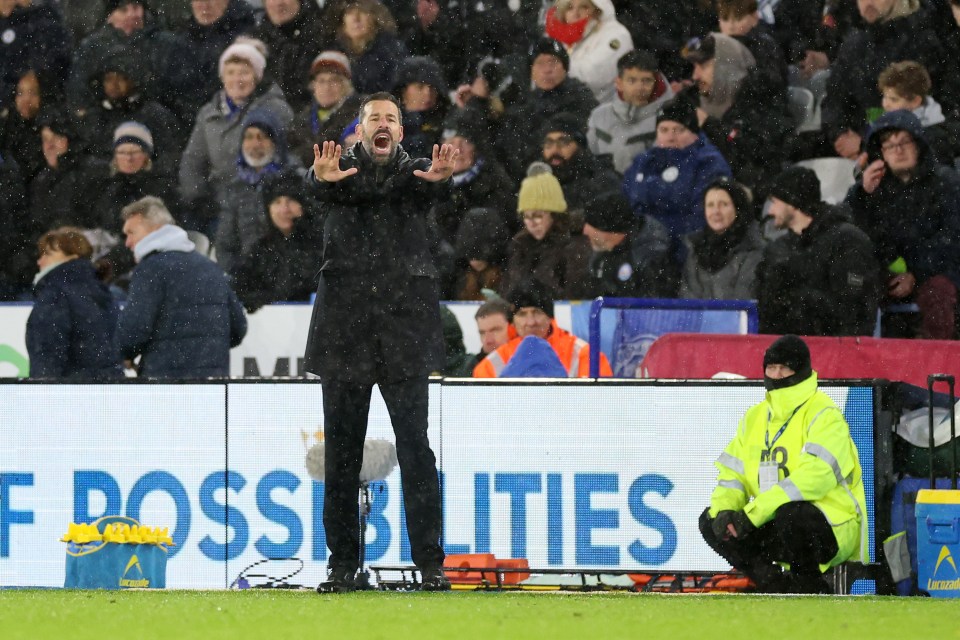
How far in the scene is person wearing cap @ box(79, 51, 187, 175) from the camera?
1588 cm

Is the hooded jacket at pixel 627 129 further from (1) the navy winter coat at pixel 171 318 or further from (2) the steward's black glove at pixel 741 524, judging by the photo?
(2) the steward's black glove at pixel 741 524

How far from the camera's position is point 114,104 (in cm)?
1600

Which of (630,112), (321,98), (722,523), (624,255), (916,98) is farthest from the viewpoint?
(321,98)

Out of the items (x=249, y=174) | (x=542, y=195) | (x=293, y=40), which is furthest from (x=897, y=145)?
(x=293, y=40)

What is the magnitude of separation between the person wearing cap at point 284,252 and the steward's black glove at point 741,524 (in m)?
5.79

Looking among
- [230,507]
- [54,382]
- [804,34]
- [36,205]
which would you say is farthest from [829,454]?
[36,205]

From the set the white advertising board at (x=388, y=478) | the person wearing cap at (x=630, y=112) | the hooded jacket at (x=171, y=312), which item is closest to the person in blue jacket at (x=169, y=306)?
the hooded jacket at (x=171, y=312)

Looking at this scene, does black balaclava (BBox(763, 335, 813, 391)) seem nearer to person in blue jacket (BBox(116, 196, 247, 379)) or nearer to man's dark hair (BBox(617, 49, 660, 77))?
person in blue jacket (BBox(116, 196, 247, 379))

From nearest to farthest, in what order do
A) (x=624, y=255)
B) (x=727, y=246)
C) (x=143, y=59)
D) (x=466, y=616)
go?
(x=466, y=616) < (x=727, y=246) < (x=624, y=255) < (x=143, y=59)

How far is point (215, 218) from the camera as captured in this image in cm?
1520

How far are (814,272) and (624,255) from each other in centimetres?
154

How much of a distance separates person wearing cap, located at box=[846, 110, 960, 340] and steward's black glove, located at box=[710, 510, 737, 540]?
4.09 meters

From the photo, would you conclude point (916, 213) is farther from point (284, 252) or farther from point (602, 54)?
point (284, 252)

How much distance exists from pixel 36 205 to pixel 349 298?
8540 mm
